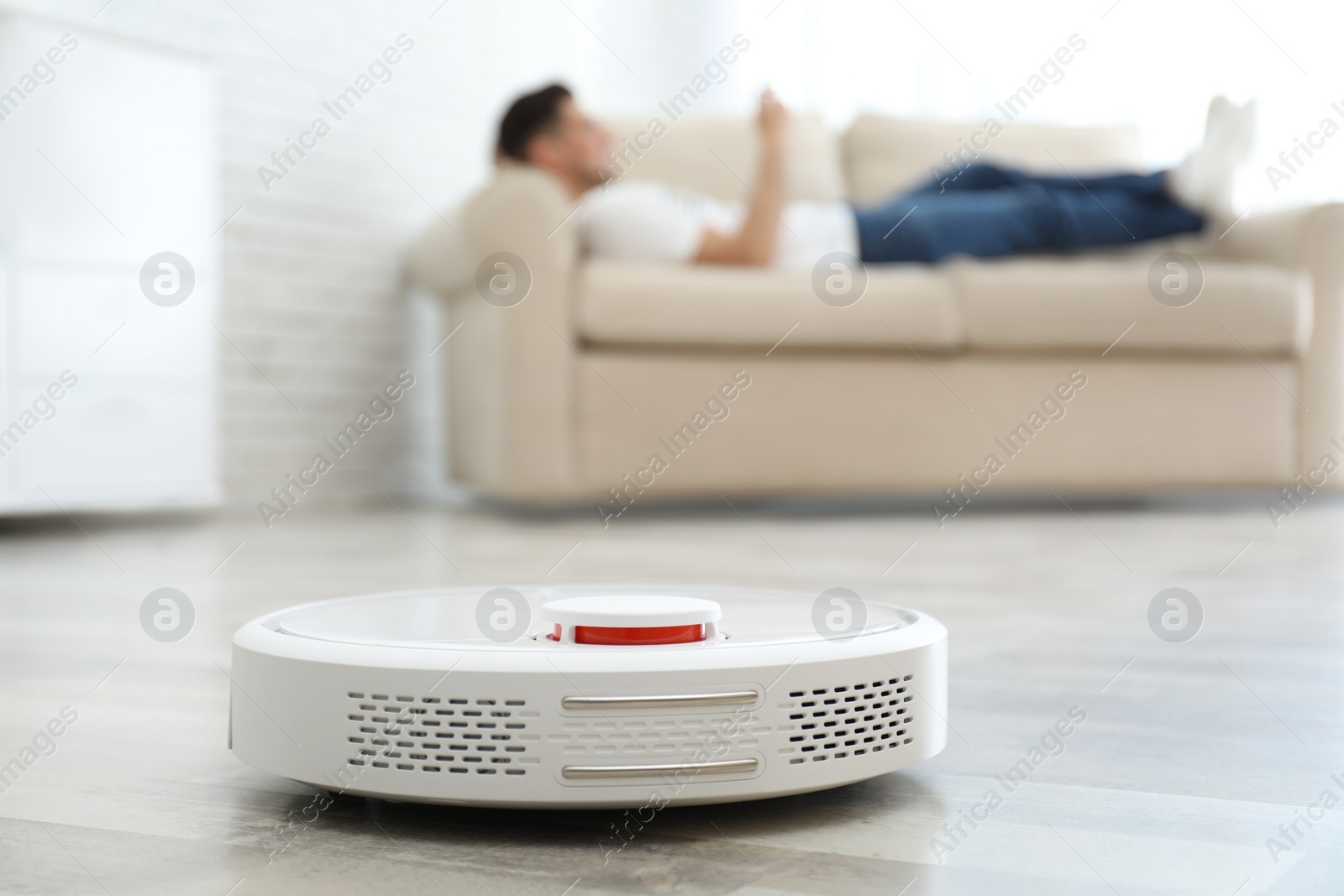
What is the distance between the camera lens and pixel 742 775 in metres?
0.51

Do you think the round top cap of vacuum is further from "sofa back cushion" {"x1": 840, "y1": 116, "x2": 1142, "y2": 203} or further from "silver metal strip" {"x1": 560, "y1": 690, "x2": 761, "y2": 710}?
"sofa back cushion" {"x1": 840, "y1": 116, "x2": 1142, "y2": 203}

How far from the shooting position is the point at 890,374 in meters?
2.45

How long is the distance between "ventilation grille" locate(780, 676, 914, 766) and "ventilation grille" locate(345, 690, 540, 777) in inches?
4.6

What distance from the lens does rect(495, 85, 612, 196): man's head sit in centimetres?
275

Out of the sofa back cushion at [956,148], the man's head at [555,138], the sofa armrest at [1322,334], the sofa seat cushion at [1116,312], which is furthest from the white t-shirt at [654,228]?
the sofa armrest at [1322,334]

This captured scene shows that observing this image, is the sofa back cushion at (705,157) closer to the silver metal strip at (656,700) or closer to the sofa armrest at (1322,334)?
the sofa armrest at (1322,334)

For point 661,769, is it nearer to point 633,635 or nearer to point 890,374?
point 633,635

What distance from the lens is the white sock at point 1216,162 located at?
258 centimetres

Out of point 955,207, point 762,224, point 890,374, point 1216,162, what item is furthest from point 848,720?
point 1216,162

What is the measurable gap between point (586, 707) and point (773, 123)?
2229 mm

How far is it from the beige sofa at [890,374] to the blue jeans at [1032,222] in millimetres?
107

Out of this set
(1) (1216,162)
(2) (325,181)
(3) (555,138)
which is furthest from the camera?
(2) (325,181)

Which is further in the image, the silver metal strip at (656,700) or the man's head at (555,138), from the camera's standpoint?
the man's head at (555,138)

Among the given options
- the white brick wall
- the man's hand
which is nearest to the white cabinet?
the white brick wall
